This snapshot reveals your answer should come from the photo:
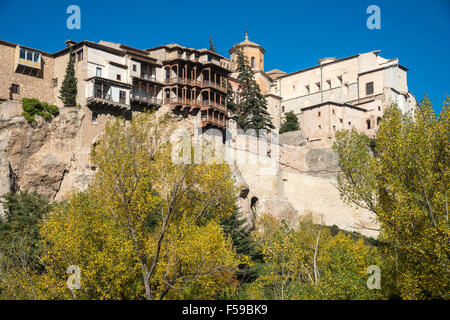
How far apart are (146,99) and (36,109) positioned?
10.9m

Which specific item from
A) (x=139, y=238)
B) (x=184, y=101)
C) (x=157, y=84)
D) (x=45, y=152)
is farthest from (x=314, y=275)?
(x=157, y=84)

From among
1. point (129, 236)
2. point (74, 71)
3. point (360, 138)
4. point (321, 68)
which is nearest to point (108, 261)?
point (129, 236)

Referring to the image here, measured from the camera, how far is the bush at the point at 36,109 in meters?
40.1

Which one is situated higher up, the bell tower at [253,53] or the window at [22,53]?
the bell tower at [253,53]

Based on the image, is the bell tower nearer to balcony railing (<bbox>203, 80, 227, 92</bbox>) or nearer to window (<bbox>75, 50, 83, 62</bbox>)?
balcony railing (<bbox>203, 80, 227, 92</bbox>)

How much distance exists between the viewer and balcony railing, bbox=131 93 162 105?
46.1 m

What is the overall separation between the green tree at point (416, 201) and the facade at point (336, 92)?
43533mm

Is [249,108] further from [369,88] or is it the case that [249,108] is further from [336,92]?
[369,88]

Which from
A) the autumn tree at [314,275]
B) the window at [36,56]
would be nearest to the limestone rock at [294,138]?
the autumn tree at [314,275]

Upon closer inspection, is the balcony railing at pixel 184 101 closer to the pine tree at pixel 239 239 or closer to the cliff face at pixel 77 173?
the cliff face at pixel 77 173

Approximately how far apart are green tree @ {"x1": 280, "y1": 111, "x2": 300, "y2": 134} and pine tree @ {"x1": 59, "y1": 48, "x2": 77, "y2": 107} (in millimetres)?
35725

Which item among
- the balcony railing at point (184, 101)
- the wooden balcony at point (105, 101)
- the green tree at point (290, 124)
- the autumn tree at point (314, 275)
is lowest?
the autumn tree at point (314, 275)

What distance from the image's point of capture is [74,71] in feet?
143
